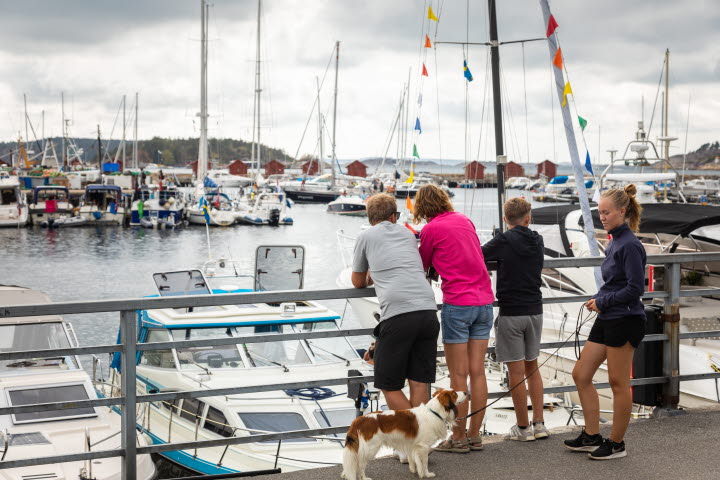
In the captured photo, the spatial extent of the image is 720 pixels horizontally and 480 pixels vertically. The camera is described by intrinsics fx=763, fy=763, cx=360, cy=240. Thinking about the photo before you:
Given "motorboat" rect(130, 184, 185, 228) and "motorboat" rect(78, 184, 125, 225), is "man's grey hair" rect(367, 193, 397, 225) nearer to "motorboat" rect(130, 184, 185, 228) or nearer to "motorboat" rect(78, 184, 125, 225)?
"motorboat" rect(130, 184, 185, 228)

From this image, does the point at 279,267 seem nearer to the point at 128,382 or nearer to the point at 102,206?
the point at 128,382

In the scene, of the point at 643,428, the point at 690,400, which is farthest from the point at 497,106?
the point at 643,428

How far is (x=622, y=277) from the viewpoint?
4.79m

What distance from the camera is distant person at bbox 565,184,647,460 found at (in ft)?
15.5

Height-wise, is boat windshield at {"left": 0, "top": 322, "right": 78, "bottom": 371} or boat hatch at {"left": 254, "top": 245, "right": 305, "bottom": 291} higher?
boat hatch at {"left": 254, "top": 245, "right": 305, "bottom": 291}

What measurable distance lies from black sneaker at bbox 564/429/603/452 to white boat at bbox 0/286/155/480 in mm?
5231

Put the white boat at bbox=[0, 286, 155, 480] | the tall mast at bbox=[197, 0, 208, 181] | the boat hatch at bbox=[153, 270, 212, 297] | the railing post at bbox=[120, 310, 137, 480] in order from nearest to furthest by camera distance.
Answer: the railing post at bbox=[120, 310, 137, 480] < the white boat at bbox=[0, 286, 155, 480] < the boat hatch at bbox=[153, 270, 212, 297] < the tall mast at bbox=[197, 0, 208, 181]

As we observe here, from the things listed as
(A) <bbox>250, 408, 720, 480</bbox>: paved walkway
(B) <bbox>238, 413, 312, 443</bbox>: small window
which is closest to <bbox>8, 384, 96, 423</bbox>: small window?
(B) <bbox>238, 413, 312, 443</bbox>: small window

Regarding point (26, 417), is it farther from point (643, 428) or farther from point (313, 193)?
point (313, 193)

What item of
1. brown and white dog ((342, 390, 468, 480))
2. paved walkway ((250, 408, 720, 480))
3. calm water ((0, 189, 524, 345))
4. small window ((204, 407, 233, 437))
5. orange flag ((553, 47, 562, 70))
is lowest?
calm water ((0, 189, 524, 345))

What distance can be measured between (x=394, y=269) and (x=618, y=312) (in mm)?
1449

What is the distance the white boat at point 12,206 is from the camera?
65188 mm

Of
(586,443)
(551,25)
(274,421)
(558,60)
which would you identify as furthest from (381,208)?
(551,25)

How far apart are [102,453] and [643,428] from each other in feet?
12.6
